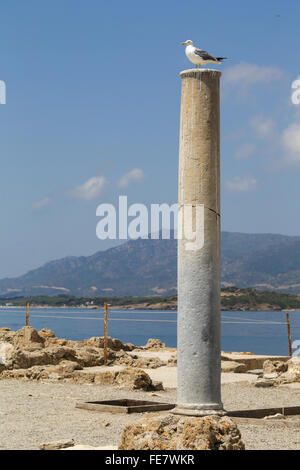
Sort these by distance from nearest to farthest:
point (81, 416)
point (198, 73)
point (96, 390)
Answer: point (198, 73) → point (81, 416) → point (96, 390)

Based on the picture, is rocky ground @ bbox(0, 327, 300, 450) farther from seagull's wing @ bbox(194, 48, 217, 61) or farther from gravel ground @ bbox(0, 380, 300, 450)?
seagull's wing @ bbox(194, 48, 217, 61)

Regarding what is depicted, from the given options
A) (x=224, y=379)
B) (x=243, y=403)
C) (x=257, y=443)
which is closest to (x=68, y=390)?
(x=243, y=403)

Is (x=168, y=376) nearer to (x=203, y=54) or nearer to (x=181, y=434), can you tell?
(x=203, y=54)

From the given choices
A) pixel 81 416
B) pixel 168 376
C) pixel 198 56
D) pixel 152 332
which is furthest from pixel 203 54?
pixel 152 332

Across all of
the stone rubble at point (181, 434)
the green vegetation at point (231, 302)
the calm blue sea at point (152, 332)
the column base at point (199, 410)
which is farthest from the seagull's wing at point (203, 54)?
the green vegetation at point (231, 302)

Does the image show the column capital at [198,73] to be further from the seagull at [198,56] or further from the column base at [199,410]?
the column base at [199,410]

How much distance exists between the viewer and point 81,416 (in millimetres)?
9742

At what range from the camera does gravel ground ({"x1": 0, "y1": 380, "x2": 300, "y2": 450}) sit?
8.06 metres

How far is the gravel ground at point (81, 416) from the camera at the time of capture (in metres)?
8.06

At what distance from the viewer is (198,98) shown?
866 cm

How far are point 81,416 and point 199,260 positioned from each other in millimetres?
2803
